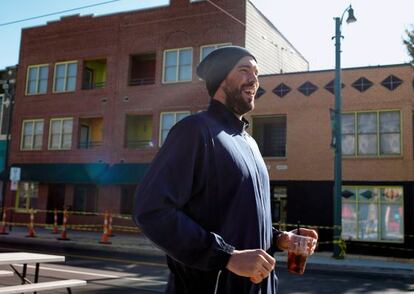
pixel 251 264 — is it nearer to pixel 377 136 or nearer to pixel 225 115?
pixel 225 115

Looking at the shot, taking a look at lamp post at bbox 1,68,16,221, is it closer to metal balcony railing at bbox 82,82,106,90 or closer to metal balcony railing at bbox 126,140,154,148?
metal balcony railing at bbox 82,82,106,90

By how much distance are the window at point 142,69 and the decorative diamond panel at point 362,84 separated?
11.8 meters

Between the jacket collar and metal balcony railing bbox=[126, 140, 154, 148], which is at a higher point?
metal balcony railing bbox=[126, 140, 154, 148]

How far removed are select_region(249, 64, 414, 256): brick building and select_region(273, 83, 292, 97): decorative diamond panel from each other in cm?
5

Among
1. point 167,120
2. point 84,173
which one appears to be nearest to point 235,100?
point 167,120

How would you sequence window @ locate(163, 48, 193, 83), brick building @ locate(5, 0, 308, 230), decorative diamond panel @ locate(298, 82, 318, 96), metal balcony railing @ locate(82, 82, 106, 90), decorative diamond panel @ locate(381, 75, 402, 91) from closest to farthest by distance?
1. decorative diamond panel @ locate(381, 75, 402, 91)
2. decorative diamond panel @ locate(298, 82, 318, 96)
3. brick building @ locate(5, 0, 308, 230)
4. window @ locate(163, 48, 193, 83)
5. metal balcony railing @ locate(82, 82, 106, 90)

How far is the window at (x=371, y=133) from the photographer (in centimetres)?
2034

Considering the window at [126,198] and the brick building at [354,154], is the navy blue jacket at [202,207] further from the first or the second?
the window at [126,198]

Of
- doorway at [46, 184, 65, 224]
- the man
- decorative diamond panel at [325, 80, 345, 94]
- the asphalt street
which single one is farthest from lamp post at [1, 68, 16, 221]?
the man

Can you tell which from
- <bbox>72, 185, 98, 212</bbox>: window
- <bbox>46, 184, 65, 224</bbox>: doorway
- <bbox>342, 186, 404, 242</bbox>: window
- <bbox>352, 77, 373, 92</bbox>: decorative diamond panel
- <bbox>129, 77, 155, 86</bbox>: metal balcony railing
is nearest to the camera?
<bbox>342, 186, 404, 242</bbox>: window

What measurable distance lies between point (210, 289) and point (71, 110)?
1116 inches

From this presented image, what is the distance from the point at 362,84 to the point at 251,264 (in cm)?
2038

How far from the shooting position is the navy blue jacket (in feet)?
5.85

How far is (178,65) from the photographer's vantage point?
26219 mm
